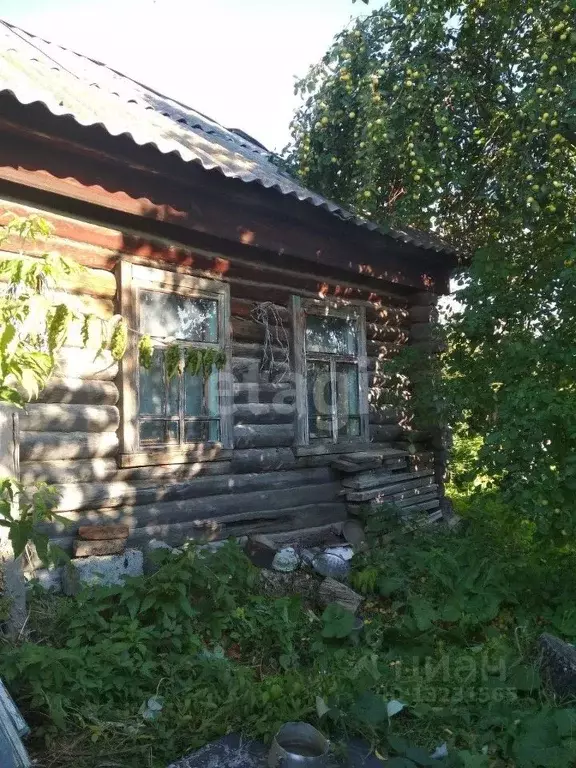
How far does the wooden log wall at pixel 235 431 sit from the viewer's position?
15.4ft

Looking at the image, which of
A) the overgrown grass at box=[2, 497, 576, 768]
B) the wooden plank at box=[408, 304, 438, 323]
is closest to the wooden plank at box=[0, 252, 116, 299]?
the overgrown grass at box=[2, 497, 576, 768]

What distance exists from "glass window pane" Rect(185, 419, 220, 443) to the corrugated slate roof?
6.53 ft

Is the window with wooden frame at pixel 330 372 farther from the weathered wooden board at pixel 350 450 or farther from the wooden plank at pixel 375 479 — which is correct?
the wooden plank at pixel 375 479

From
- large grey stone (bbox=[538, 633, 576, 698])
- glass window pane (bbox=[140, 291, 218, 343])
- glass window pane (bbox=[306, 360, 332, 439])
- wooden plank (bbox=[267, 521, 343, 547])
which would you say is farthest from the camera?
glass window pane (bbox=[306, 360, 332, 439])

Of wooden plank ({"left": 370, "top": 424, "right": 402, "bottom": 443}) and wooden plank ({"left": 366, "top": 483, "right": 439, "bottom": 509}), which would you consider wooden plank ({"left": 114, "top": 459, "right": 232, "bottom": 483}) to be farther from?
wooden plank ({"left": 370, "top": 424, "right": 402, "bottom": 443})

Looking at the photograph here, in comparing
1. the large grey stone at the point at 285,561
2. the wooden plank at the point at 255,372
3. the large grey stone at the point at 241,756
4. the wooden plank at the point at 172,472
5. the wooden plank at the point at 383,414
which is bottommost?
the large grey stone at the point at 241,756

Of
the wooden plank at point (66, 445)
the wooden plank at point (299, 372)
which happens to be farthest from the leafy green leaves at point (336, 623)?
the wooden plank at point (299, 372)

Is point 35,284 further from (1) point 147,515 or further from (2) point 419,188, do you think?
(2) point 419,188

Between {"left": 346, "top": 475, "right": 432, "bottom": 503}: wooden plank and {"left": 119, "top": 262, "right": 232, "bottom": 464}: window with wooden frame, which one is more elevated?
{"left": 119, "top": 262, "right": 232, "bottom": 464}: window with wooden frame

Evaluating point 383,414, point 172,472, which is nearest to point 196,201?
point 172,472

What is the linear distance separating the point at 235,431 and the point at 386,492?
6.55 feet

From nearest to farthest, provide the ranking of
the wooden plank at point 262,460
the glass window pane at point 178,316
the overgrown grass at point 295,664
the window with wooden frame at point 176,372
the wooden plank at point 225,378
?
the overgrown grass at point 295,664
the window with wooden frame at point 176,372
the glass window pane at point 178,316
the wooden plank at point 225,378
the wooden plank at point 262,460

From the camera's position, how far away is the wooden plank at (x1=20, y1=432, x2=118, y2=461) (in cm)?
448

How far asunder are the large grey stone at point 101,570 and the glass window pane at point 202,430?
3.49 ft
